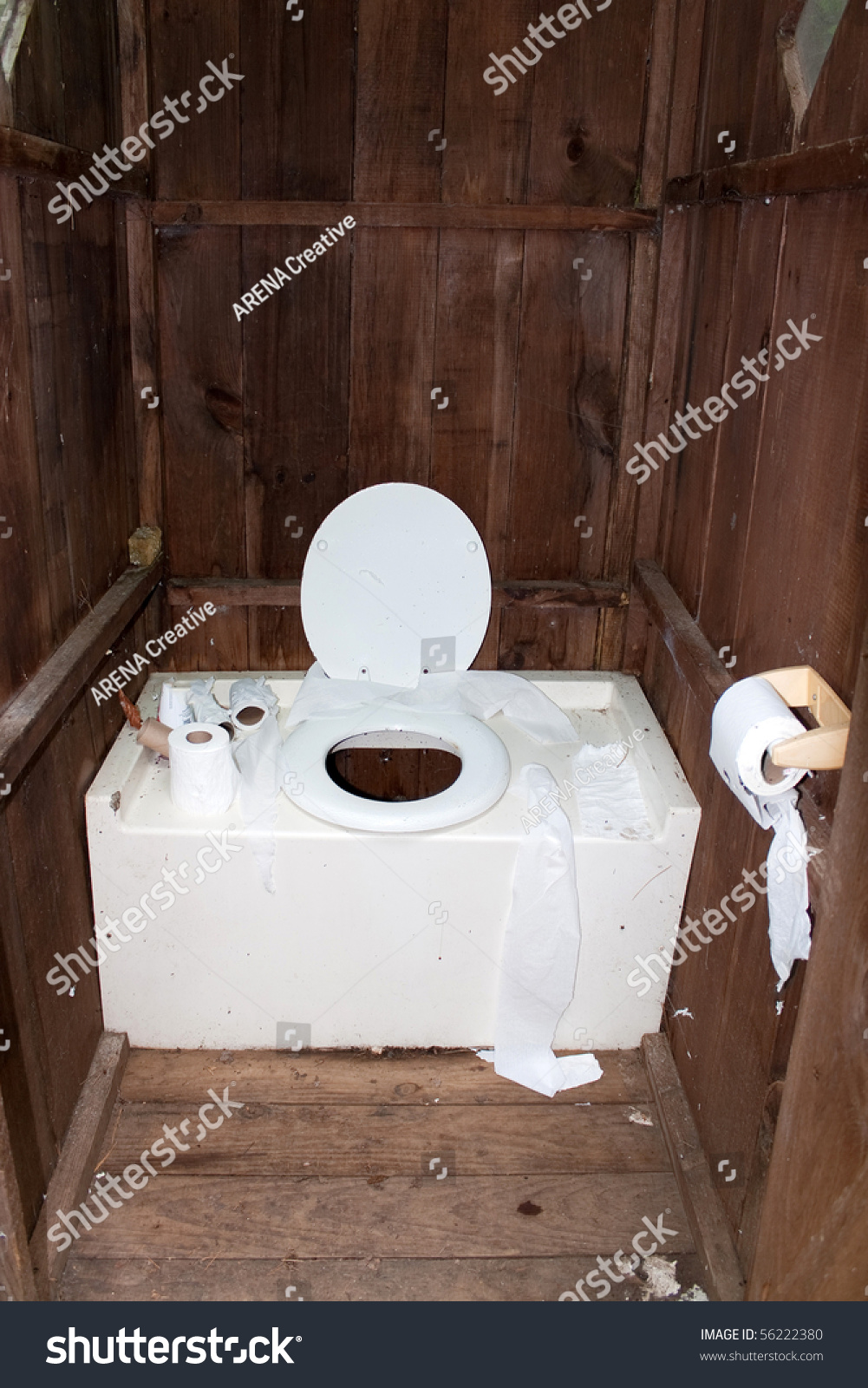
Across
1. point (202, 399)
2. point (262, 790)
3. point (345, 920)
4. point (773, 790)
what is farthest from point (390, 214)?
point (773, 790)

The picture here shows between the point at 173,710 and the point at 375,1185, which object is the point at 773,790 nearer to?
the point at 375,1185

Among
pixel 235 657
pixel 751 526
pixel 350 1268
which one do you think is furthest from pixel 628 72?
pixel 350 1268

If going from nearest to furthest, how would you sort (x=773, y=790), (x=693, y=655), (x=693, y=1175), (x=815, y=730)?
(x=815, y=730)
(x=773, y=790)
(x=693, y=1175)
(x=693, y=655)

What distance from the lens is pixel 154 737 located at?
191 centimetres

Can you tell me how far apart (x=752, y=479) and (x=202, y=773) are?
935 mm

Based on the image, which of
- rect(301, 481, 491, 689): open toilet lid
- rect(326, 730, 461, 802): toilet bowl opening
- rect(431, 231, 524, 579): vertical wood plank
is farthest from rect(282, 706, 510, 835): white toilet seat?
rect(431, 231, 524, 579): vertical wood plank

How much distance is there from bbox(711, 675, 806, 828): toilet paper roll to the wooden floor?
779 millimetres

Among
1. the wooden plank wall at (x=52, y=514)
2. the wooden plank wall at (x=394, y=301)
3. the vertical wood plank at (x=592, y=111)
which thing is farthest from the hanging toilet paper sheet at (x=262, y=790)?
the vertical wood plank at (x=592, y=111)

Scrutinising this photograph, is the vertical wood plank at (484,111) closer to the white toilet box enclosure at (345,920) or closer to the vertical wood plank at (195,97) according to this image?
the vertical wood plank at (195,97)

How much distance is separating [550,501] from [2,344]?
1.13 metres

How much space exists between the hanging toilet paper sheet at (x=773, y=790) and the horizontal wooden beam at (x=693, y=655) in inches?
0.8

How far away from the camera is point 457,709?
209cm

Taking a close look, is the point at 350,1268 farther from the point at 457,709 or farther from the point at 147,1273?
the point at 457,709

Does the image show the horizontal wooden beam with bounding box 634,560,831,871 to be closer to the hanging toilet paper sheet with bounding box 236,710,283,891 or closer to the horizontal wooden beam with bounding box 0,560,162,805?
the hanging toilet paper sheet with bounding box 236,710,283,891
